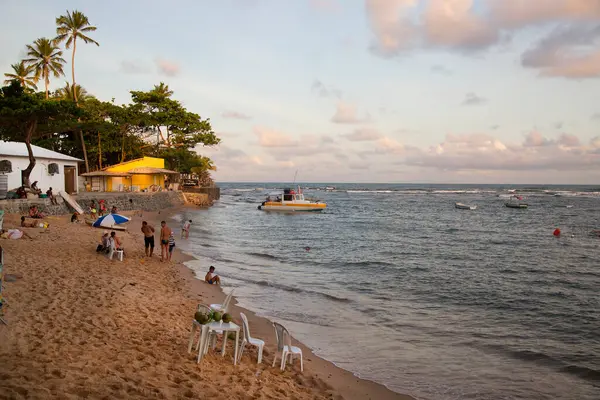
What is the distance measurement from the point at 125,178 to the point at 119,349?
39198 mm

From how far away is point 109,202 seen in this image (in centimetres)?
3191

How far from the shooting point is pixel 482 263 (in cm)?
2114

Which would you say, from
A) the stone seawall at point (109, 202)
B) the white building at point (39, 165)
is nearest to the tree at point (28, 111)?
the white building at point (39, 165)

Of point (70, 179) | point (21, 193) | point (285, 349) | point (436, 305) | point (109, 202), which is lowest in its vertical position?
point (436, 305)

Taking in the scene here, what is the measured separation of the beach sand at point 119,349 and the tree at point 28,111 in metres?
13.2

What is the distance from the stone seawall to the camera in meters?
22.7

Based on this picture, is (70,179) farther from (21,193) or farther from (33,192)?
(21,193)

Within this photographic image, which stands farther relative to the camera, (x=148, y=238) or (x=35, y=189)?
(x=35, y=189)

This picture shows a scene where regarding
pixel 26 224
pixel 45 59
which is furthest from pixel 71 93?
pixel 26 224

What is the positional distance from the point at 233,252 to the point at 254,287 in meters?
7.80

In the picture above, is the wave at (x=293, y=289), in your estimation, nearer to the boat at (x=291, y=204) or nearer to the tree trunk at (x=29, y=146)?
the tree trunk at (x=29, y=146)

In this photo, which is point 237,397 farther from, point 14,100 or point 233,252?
point 14,100

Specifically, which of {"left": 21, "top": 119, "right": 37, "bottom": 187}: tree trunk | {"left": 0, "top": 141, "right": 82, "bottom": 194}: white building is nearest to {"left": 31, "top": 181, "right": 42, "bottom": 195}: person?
{"left": 21, "top": 119, "right": 37, "bottom": 187}: tree trunk

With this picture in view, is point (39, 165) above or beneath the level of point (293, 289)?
above
